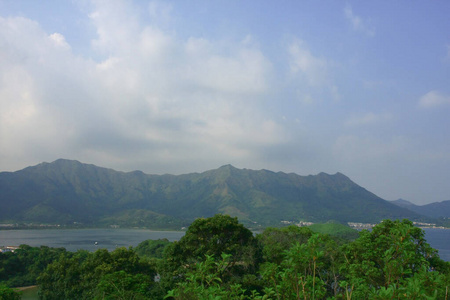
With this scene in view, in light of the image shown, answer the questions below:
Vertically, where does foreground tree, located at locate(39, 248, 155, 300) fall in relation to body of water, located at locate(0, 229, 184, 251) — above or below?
above

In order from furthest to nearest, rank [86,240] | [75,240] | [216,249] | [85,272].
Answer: [75,240] < [86,240] < [85,272] < [216,249]

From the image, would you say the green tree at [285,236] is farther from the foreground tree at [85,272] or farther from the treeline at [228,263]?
the foreground tree at [85,272]

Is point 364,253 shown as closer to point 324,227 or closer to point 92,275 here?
point 92,275

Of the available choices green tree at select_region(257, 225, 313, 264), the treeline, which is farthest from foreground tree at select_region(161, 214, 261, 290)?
green tree at select_region(257, 225, 313, 264)

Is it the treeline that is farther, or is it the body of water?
the body of water

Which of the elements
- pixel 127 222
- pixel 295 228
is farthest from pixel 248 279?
pixel 127 222

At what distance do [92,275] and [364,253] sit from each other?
17.3 meters

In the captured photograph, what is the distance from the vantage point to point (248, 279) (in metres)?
16.9

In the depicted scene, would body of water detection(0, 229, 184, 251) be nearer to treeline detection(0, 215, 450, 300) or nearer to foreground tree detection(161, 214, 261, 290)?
treeline detection(0, 215, 450, 300)

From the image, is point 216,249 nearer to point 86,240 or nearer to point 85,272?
point 85,272

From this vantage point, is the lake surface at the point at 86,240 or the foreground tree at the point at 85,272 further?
the lake surface at the point at 86,240

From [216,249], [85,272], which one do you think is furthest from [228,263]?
[85,272]

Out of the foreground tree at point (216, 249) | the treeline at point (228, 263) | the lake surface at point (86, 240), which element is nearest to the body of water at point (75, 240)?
the lake surface at point (86, 240)

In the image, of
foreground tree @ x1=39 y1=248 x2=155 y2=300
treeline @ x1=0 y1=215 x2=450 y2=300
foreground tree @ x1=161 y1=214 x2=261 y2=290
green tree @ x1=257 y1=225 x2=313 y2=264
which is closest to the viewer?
treeline @ x1=0 y1=215 x2=450 y2=300
